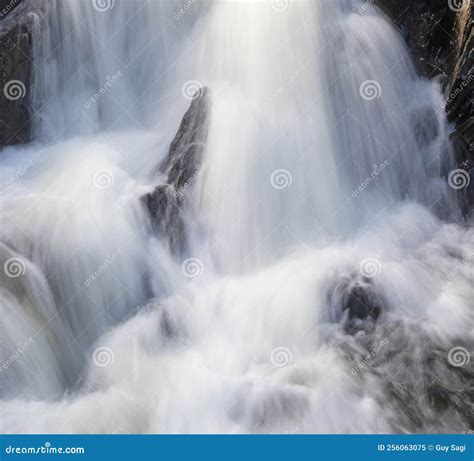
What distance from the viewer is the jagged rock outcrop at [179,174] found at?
32.1 feet

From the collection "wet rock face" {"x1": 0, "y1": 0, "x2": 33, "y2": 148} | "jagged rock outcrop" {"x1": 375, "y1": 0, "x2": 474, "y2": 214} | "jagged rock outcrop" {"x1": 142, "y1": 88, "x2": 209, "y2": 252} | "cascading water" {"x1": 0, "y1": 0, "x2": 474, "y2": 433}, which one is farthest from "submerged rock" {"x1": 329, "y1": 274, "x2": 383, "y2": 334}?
"wet rock face" {"x1": 0, "y1": 0, "x2": 33, "y2": 148}

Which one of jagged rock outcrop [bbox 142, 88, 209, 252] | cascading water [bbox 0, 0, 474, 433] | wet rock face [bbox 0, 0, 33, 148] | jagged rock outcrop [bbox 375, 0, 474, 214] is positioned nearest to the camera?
cascading water [bbox 0, 0, 474, 433]

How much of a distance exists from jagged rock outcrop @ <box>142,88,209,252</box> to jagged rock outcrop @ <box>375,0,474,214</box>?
14.4 ft

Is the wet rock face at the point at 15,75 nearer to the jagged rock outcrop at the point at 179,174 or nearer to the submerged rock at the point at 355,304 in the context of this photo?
the jagged rock outcrop at the point at 179,174

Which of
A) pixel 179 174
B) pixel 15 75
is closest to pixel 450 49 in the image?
pixel 179 174

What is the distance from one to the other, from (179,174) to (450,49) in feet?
19.1

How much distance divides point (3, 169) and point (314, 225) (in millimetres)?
5486

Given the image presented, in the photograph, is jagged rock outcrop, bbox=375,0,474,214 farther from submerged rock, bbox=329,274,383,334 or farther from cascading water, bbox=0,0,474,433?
submerged rock, bbox=329,274,383,334

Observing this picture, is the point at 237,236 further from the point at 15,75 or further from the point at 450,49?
the point at 450,49

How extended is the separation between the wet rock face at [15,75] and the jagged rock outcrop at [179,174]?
3156mm

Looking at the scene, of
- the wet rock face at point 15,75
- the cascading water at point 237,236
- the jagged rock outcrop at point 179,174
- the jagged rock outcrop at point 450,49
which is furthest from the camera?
the wet rock face at point 15,75

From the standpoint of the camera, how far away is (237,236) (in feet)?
33.2

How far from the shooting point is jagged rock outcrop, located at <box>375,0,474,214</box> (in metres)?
11.0

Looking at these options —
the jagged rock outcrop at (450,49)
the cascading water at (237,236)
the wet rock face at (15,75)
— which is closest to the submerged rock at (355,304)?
the cascading water at (237,236)
